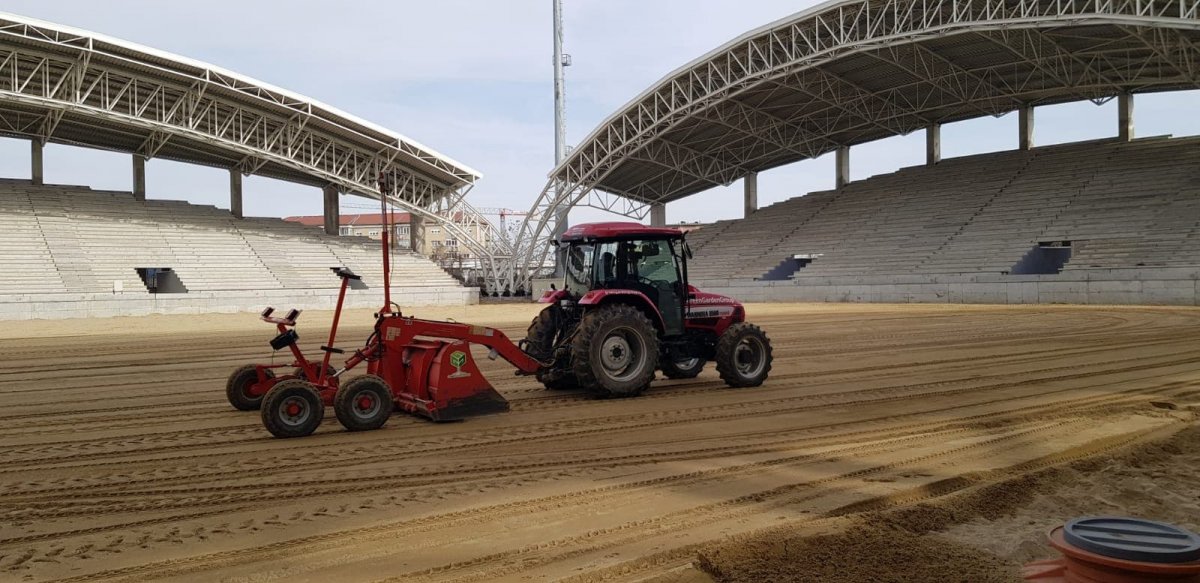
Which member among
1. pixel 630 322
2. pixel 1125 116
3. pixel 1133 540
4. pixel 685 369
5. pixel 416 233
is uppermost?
pixel 1125 116

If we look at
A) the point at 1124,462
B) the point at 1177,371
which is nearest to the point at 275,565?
the point at 1124,462

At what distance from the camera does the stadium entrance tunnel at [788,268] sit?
1499 inches

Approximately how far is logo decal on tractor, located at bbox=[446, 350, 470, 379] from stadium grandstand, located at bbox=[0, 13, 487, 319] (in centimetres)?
1798

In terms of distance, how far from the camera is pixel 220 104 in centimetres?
3384

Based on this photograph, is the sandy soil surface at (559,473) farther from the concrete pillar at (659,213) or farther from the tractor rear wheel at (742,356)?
the concrete pillar at (659,213)

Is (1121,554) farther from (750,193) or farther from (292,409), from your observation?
(750,193)

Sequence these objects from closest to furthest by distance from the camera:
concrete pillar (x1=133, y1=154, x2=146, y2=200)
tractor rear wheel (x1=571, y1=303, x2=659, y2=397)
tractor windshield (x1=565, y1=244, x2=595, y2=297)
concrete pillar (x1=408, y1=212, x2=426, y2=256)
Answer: tractor rear wheel (x1=571, y1=303, x2=659, y2=397), tractor windshield (x1=565, y1=244, x2=595, y2=297), concrete pillar (x1=133, y1=154, x2=146, y2=200), concrete pillar (x1=408, y1=212, x2=426, y2=256)

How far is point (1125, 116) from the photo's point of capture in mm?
34688

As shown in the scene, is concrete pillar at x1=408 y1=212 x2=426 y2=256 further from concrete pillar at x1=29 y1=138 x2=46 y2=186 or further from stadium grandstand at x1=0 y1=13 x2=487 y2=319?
concrete pillar at x1=29 y1=138 x2=46 y2=186

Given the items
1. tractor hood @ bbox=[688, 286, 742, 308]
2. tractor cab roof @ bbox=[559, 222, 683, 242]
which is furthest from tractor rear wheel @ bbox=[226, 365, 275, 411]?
tractor hood @ bbox=[688, 286, 742, 308]

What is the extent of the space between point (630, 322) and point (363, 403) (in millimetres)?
2904

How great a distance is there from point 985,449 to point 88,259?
32.0 m

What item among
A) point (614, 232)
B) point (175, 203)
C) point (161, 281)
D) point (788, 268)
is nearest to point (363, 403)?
point (614, 232)

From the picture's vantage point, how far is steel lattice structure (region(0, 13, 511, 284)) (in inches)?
1118
